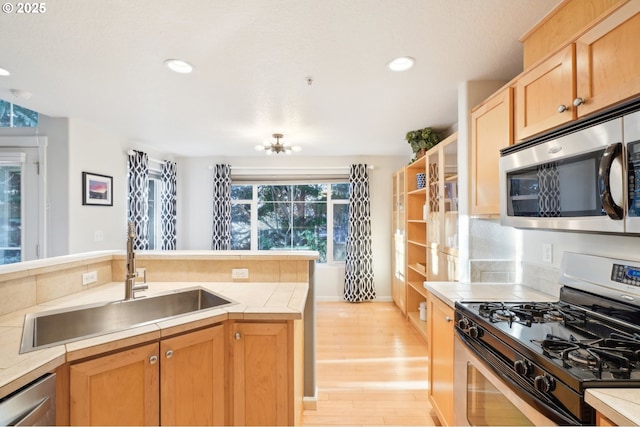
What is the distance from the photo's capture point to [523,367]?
1037 millimetres

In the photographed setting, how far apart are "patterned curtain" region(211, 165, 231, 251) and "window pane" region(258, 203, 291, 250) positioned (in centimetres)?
55

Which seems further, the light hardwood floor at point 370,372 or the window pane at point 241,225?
the window pane at point 241,225

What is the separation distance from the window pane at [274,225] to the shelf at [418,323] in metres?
2.26

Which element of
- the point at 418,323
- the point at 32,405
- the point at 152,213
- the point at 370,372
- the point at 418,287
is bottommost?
the point at 370,372

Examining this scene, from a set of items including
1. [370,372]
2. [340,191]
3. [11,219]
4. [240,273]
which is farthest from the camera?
[340,191]

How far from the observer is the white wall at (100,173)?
291 centimetres

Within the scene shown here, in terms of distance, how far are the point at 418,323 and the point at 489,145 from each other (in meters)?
2.36

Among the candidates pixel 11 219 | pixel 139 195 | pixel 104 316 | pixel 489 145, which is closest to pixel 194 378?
pixel 104 316

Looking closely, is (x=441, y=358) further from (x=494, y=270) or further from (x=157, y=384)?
(x=157, y=384)

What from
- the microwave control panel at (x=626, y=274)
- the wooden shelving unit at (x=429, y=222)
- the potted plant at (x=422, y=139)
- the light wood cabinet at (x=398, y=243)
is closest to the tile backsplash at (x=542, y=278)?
the microwave control panel at (x=626, y=274)

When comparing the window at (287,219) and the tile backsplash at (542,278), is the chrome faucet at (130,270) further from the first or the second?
the window at (287,219)

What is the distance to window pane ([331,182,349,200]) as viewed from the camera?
4941 millimetres

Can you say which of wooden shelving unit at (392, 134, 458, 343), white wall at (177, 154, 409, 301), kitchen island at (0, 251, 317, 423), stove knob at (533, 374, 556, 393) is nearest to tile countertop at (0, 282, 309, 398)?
kitchen island at (0, 251, 317, 423)

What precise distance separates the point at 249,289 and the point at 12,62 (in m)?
2.14
